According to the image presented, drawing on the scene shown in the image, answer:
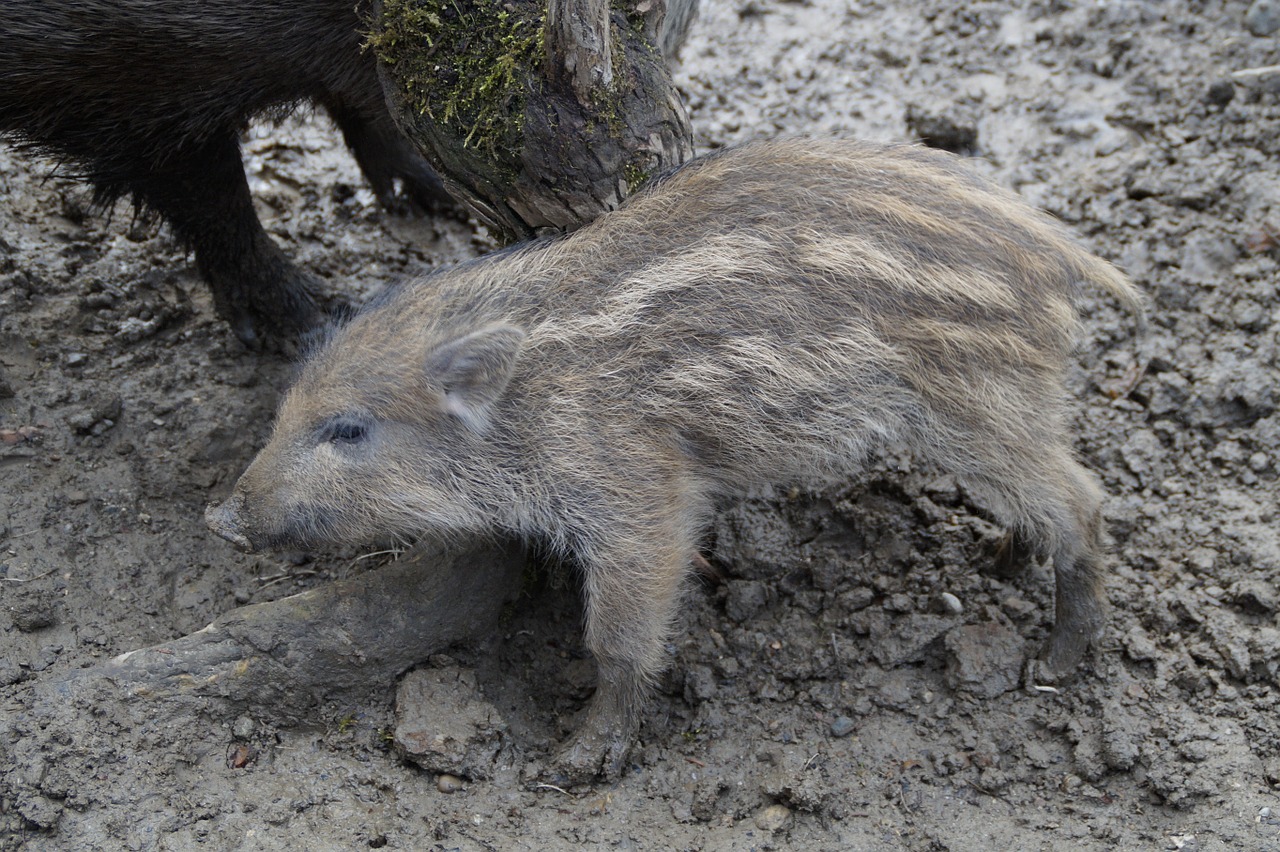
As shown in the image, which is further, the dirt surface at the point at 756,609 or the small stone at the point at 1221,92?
the small stone at the point at 1221,92

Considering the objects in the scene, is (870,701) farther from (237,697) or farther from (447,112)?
(447,112)

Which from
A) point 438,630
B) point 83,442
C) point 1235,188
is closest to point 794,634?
point 438,630

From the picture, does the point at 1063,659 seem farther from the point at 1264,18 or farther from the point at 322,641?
the point at 1264,18

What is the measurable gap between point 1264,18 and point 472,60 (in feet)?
13.8

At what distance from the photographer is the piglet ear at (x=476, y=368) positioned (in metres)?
3.19

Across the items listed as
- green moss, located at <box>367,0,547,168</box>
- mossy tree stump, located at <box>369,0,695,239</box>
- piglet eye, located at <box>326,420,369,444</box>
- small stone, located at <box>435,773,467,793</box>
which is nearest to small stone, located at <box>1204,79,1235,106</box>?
mossy tree stump, located at <box>369,0,695,239</box>

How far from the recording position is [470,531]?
3.54 m

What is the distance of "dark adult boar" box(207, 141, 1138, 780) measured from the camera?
3154 millimetres

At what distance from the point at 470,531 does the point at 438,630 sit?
0.33 m

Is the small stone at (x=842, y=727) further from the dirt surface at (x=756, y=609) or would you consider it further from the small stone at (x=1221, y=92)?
the small stone at (x=1221, y=92)

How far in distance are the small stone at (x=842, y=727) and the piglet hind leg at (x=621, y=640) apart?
58 centimetres

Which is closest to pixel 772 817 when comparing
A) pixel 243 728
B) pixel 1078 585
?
pixel 1078 585

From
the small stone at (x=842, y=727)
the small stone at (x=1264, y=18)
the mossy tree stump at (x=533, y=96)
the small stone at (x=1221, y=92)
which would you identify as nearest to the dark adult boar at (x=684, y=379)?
the mossy tree stump at (x=533, y=96)

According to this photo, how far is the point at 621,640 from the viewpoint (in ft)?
10.6
